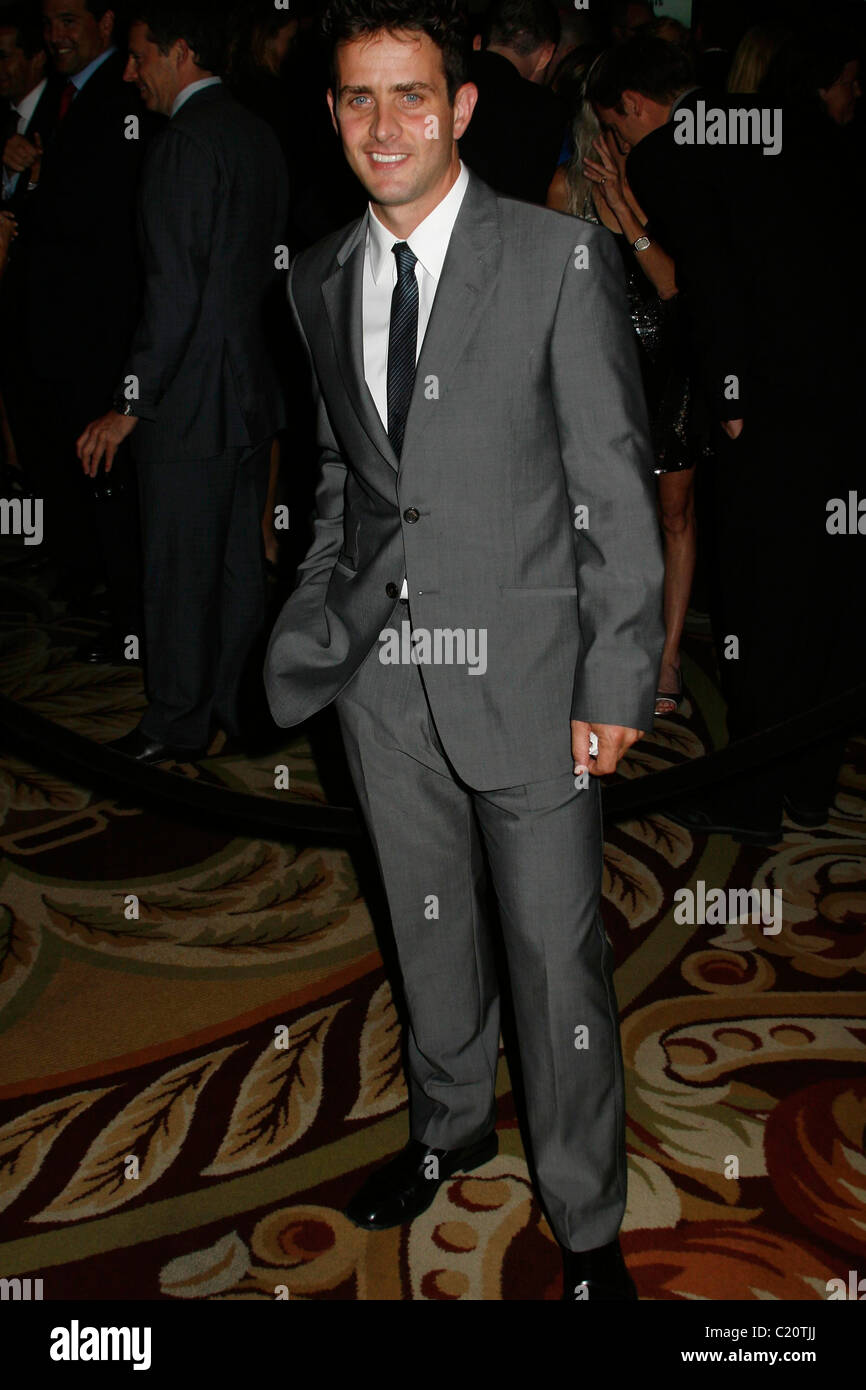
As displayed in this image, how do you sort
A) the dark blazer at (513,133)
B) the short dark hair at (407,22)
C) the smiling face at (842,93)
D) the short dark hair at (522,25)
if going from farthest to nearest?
the short dark hair at (522,25)
the dark blazer at (513,133)
the smiling face at (842,93)
the short dark hair at (407,22)

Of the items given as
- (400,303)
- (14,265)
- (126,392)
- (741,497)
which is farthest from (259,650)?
(14,265)

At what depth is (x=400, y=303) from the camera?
1.60 meters

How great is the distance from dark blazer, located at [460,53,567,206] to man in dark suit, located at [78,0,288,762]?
72cm

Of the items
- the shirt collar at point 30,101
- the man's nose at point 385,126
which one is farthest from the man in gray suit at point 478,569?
the shirt collar at point 30,101

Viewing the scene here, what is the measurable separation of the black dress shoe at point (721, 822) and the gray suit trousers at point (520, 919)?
1.28m

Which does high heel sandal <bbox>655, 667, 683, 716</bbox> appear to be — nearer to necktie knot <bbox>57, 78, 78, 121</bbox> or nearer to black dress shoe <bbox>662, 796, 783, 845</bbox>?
black dress shoe <bbox>662, 796, 783, 845</bbox>

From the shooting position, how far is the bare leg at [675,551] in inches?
142

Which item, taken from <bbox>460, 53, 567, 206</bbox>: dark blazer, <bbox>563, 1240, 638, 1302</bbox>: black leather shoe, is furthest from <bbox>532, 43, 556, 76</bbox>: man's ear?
<bbox>563, 1240, 638, 1302</bbox>: black leather shoe

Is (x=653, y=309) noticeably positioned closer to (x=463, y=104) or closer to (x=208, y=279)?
(x=208, y=279)

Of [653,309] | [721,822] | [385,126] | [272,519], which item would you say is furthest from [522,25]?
[385,126]

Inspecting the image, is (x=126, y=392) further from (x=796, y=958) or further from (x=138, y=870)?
(x=796, y=958)
